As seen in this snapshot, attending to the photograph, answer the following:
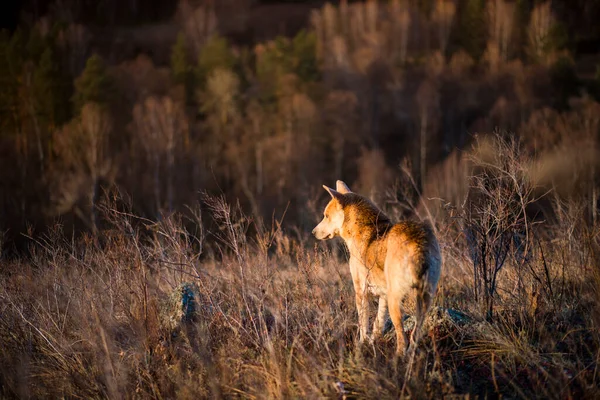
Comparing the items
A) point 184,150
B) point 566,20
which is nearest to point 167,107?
point 184,150

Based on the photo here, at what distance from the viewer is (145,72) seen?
46.7m

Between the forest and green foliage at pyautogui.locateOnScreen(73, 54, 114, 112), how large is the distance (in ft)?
0.67

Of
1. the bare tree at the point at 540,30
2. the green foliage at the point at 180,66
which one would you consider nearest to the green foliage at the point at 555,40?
the bare tree at the point at 540,30

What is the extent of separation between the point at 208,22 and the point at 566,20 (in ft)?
137

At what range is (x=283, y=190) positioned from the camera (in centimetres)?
3719

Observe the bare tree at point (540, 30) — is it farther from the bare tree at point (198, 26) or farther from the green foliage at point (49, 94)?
the green foliage at point (49, 94)

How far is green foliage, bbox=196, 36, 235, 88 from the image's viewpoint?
152 feet

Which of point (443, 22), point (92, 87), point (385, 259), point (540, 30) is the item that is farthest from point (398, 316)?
point (443, 22)

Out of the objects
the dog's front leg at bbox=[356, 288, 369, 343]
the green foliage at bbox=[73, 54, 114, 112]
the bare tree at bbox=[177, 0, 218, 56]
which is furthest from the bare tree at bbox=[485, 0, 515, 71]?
the dog's front leg at bbox=[356, 288, 369, 343]

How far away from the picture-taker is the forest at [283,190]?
511 centimetres

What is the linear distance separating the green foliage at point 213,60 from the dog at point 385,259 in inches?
1658

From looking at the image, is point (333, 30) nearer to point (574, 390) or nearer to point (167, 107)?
point (167, 107)

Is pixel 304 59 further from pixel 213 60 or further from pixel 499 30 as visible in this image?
pixel 499 30

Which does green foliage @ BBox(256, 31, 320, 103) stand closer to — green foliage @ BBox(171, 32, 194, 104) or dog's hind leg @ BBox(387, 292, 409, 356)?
green foliage @ BBox(171, 32, 194, 104)
